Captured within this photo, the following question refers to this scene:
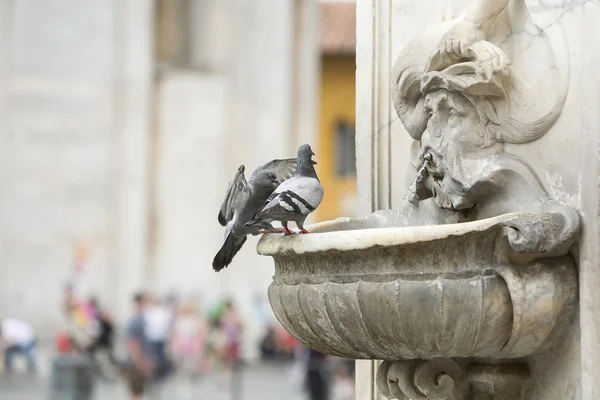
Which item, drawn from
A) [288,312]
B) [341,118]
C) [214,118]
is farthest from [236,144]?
[288,312]

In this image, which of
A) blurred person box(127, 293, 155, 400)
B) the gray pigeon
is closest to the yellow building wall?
blurred person box(127, 293, 155, 400)

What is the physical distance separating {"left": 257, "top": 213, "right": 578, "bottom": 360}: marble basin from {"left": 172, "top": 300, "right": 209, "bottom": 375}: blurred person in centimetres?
1274

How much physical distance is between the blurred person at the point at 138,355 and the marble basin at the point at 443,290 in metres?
10.2

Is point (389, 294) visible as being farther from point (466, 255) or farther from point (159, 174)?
point (159, 174)

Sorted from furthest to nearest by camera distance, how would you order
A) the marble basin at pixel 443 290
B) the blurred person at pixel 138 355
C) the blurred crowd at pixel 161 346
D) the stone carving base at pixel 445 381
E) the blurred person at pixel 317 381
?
the blurred crowd at pixel 161 346 → the blurred person at pixel 138 355 → the blurred person at pixel 317 381 → the stone carving base at pixel 445 381 → the marble basin at pixel 443 290

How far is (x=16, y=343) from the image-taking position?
18469 millimetres

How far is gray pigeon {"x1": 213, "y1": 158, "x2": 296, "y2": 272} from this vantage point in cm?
487

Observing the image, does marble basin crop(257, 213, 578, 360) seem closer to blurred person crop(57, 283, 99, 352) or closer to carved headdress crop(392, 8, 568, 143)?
carved headdress crop(392, 8, 568, 143)

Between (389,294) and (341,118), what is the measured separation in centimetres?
3892

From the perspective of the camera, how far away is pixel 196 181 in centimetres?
2469

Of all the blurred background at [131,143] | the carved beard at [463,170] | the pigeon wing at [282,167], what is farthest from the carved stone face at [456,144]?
the blurred background at [131,143]

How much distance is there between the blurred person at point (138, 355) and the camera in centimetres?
1456

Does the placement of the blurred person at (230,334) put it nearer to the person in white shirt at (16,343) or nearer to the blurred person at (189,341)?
the blurred person at (189,341)

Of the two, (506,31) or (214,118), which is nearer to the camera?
(506,31)
